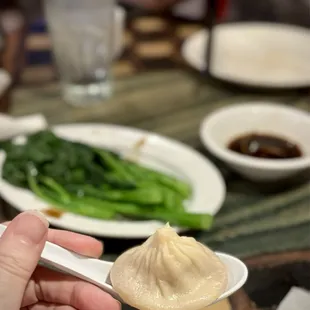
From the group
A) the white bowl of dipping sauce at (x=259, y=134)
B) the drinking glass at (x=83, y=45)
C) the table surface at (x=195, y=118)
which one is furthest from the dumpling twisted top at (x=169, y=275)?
the drinking glass at (x=83, y=45)

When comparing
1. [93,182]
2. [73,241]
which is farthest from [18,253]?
[93,182]

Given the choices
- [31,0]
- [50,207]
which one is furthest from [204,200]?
[31,0]

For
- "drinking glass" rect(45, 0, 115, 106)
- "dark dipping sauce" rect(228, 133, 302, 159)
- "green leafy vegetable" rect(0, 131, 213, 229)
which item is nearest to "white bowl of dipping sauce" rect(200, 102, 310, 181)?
"dark dipping sauce" rect(228, 133, 302, 159)

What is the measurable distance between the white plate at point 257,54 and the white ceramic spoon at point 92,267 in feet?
2.48

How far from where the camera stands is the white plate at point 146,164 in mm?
788

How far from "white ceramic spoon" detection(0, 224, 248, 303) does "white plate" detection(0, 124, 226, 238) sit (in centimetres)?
17

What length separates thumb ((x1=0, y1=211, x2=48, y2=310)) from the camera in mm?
481

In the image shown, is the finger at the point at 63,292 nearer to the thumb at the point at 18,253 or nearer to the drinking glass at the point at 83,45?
the thumb at the point at 18,253

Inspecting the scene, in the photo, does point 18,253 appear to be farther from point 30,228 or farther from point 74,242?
point 74,242

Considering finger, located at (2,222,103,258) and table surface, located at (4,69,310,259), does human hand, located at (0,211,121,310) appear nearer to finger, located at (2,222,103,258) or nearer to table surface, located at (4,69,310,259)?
finger, located at (2,222,103,258)

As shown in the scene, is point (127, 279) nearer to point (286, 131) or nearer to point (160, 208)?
Answer: point (160, 208)

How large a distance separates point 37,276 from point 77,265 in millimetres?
62

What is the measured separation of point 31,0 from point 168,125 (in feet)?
4.43

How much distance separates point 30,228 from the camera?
498 mm
